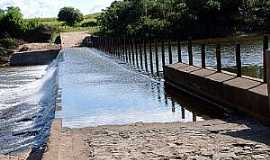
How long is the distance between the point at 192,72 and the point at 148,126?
6.24 meters

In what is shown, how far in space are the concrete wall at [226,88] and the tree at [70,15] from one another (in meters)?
89.6

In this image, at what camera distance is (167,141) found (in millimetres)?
9305

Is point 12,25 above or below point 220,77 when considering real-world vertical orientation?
above

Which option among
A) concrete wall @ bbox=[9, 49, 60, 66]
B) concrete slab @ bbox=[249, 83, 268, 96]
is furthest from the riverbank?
concrete wall @ bbox=[9, 49, 60, 66]

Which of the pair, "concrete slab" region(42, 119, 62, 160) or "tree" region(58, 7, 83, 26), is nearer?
"concrete slab" region(42, 119, 62, 160)

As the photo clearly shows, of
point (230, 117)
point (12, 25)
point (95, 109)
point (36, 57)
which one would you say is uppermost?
point (12, 25)

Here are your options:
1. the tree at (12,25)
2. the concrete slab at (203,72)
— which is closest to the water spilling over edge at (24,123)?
the concrete slab at (203,72)

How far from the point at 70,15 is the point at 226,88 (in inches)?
3785

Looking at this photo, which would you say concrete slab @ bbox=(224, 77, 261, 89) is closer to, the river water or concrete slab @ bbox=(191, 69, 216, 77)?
the river water

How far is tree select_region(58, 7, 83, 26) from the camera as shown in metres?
107

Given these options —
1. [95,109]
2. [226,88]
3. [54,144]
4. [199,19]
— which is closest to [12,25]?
[199,19]

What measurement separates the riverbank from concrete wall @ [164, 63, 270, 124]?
41 cm

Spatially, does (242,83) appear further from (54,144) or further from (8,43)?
(8,43)

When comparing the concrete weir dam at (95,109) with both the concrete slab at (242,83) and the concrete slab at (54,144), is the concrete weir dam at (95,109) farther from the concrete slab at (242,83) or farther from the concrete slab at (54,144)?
the concrete slab at (242,83)
